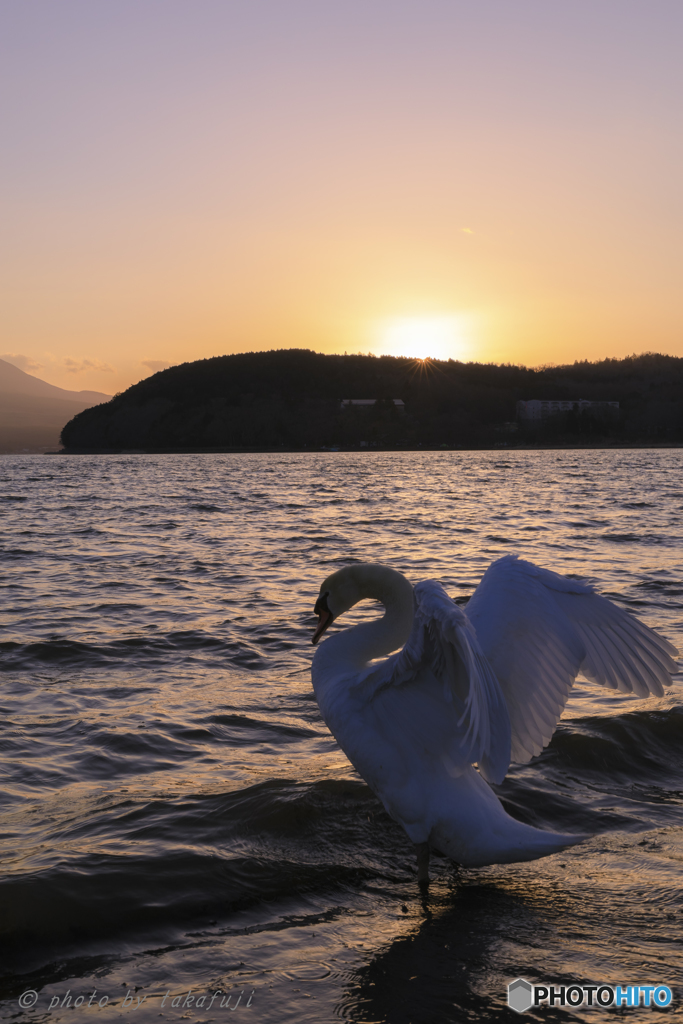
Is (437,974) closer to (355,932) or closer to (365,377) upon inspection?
(355,932)

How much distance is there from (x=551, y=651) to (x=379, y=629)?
0.87 m

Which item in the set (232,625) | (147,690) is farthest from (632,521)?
(147,690)

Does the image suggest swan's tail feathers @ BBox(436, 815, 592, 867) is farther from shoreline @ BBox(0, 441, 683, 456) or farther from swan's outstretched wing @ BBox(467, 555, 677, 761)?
shoreline @ BBox(0, 441, 683, 456)

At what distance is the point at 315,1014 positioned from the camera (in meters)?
2.73

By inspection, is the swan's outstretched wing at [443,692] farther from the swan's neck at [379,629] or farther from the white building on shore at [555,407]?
the white building on shore at [555,407]

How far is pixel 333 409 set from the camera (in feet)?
513

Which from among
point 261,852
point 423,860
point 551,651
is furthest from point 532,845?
point 261,852

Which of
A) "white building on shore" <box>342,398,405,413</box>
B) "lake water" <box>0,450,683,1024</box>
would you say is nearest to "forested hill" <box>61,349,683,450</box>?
"white building on shore" <box>342,398,405,413</box>

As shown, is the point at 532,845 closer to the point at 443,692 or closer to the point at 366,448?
the point at 443,692

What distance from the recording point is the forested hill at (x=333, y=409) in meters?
146

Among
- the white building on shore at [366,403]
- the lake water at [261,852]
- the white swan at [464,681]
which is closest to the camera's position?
the lake water at [261,852]

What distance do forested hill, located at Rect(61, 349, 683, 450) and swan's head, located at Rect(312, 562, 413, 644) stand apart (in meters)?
141

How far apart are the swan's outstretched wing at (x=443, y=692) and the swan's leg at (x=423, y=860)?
15.3 inches

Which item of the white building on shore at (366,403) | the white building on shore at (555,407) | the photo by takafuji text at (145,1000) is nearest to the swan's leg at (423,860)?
the photo by takafuji text at (145,1000)
